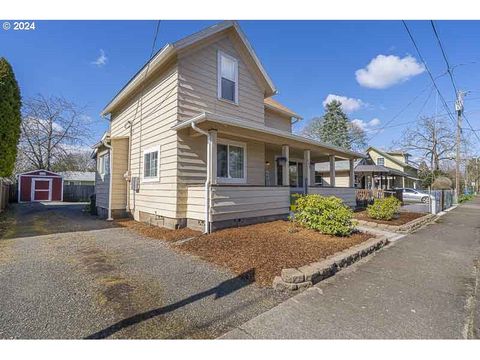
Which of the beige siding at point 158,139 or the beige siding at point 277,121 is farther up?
the beige siding at point 277,121

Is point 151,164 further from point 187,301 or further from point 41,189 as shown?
point 41,189

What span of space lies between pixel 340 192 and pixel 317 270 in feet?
28.9

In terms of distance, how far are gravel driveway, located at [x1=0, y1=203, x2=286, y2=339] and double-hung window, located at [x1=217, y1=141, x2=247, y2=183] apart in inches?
149

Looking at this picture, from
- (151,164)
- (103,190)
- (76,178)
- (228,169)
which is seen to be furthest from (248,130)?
(76,178)

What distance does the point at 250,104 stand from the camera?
10352mm

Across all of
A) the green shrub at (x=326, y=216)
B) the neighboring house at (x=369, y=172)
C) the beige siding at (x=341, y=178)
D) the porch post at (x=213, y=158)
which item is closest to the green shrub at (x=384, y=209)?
the green shrub at (x=326, y=216)

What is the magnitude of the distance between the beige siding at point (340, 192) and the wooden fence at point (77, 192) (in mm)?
22321

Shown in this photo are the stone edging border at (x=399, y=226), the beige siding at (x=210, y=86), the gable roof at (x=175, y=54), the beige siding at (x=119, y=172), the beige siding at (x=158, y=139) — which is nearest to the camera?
the gable roof at (x=175, y=54)

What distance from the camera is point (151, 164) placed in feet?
29.7

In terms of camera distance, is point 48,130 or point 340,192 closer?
point 340,192

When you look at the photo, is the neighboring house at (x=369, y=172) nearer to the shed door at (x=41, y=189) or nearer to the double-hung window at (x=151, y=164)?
the double-hung window at (x=151, y=164)

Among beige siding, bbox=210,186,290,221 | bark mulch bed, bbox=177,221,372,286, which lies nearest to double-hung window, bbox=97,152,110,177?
beige siding, bbox=210,186,290,221

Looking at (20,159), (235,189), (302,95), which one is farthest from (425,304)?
(20,159)

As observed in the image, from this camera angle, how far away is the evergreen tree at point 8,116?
9.47 meters
